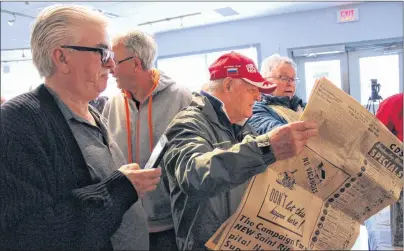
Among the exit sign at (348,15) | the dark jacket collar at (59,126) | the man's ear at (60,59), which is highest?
the exit sign at (348,15)

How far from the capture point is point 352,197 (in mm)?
1103

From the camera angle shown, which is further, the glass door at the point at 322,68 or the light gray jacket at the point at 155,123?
the glass door at the point at 322,68

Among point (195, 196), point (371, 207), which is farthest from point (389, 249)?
point (195, 196)

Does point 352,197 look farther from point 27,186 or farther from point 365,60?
point 365,60

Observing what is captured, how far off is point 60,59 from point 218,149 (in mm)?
417

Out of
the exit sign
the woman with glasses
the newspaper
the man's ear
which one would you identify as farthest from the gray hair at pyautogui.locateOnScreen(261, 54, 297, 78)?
the exit sign

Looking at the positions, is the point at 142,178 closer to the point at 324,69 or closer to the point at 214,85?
the point at 214,85

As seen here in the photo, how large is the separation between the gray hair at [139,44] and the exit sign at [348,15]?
585 centimetres

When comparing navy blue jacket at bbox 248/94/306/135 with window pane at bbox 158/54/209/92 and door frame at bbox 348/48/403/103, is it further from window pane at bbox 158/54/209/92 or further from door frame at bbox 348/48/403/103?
window pane at bbox 158/54/209/92

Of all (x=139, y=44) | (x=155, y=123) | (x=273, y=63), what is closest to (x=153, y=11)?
(x=273, y=63)

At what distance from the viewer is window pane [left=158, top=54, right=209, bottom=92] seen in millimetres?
7965

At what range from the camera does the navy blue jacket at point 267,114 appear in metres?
1.53

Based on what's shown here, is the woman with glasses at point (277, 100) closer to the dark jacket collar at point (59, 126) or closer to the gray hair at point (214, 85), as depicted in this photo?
the gray hair at point (214, 85)

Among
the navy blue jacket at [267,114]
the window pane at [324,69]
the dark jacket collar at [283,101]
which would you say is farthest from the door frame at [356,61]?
the navy blue jacket at [267,114]
